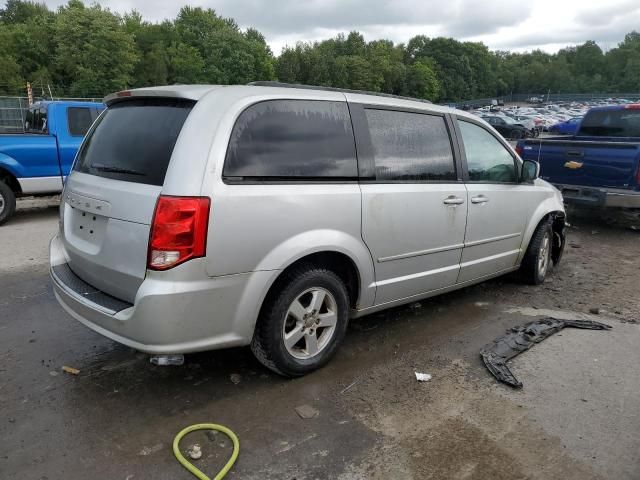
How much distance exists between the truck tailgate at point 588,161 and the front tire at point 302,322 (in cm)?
589

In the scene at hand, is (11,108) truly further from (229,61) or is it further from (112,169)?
(229,61)

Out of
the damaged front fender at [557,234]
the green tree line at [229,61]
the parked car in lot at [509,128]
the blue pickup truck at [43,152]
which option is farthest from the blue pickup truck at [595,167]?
the green tree line at [229,61]

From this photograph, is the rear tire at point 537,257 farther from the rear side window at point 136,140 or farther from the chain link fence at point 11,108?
the chain link fence at point 11,108

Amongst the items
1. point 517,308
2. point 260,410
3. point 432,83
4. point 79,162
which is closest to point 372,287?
point 260,410

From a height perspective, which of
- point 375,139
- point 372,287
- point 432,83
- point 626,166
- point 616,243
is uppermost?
point 432,83

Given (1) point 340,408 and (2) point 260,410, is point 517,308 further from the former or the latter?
(2) point 260,410

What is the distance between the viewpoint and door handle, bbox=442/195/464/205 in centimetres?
408

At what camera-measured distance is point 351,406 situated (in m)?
3.17

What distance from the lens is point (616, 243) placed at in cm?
770

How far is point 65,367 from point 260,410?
147 centimetres

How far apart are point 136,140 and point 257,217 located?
3.10 ft

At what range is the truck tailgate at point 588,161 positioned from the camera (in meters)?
7.42

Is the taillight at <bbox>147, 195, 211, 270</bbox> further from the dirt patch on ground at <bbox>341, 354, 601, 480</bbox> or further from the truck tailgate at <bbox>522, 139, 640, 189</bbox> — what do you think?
the truck tailgate at <bbox>522, 139, 640, 189</bbox>

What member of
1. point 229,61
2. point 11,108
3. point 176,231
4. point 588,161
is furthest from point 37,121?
point 229,61
